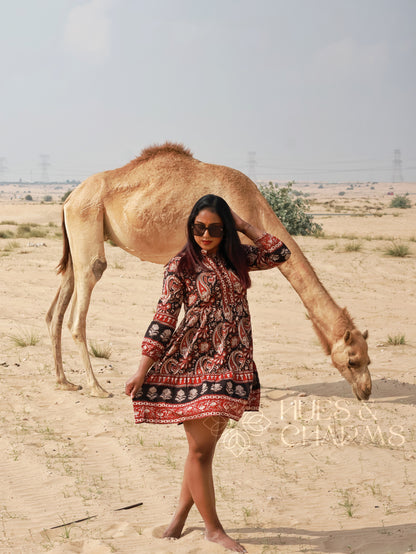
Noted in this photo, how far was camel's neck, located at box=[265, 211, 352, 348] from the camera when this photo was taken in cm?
704

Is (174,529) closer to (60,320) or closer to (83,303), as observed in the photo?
(83,303)

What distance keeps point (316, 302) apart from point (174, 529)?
3349 millimetres

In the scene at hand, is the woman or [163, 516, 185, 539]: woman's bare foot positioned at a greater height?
the woman

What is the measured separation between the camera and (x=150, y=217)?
8.01m

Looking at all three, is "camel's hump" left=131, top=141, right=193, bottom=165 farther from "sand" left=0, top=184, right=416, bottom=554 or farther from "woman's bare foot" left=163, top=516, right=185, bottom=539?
"woman's bare foot" left=163, top=516, right=185, bottom=539

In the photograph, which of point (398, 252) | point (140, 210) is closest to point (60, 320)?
point (140, 210)

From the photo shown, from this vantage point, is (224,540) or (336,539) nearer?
(224,540)

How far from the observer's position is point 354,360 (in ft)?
22.6

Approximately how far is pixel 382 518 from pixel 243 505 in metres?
0.97

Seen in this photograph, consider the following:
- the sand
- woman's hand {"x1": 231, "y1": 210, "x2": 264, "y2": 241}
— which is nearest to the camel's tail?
the sand

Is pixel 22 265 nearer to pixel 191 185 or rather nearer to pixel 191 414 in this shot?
pixel 191 185

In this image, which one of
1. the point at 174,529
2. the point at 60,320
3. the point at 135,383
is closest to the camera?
the point at 135,383

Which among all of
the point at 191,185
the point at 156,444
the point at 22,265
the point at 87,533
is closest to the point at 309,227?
the point at 22,265

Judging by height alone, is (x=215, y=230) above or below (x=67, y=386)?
above
